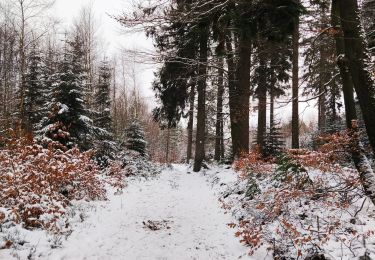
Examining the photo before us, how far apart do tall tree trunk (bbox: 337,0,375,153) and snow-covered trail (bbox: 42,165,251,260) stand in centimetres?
302

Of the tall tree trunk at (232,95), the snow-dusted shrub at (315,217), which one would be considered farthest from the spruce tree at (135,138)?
the snow-dusted shrub at (315,217)

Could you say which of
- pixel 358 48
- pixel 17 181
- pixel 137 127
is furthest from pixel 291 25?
pixel 137 127

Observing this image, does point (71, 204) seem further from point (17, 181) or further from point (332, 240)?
point (332, 240)

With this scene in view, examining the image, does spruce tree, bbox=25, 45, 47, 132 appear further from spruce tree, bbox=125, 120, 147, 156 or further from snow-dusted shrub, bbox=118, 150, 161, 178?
snow-dusted shrub, bbox=118, 150, 161, 178

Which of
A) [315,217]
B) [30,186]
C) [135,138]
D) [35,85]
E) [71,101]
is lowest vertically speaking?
[315,217]

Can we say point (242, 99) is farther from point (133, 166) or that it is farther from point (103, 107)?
point (103, 107)

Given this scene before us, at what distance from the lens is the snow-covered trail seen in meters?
5.61

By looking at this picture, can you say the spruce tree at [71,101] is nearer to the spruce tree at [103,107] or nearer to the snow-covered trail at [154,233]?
the snow-covered trail at [154,233]

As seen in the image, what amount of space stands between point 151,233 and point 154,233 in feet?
0.21

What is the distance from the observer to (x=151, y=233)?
6.83 metres

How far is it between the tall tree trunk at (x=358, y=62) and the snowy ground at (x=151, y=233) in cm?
302

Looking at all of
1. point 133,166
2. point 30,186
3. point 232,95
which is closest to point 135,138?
point 133,166

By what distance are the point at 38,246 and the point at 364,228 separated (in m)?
5.27

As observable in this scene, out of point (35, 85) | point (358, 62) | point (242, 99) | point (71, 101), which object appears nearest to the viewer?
point (358, 62)
